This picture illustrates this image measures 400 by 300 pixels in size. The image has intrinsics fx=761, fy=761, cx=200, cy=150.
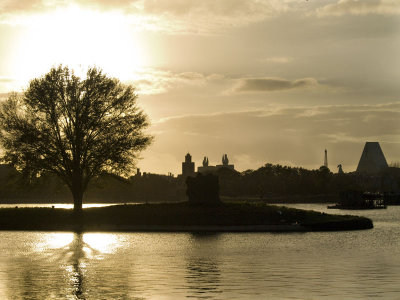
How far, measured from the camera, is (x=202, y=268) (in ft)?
117

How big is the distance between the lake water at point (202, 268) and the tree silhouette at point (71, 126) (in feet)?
62.6

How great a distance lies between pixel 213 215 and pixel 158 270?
38016mm

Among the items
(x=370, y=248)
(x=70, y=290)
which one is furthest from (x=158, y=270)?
(x=370, y=248)

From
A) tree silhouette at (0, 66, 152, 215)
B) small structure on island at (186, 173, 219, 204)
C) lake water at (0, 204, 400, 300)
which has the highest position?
tree silhouette at (0, 66, 152, 215)

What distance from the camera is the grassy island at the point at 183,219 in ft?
230

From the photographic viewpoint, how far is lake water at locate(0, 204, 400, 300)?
27.0 metres

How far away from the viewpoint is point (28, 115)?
255 ft

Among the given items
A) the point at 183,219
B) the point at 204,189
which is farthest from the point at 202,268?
the point at 204,189

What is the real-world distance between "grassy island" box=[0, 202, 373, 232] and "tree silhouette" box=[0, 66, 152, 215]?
3140mm

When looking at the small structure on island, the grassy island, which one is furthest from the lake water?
the small structure on island

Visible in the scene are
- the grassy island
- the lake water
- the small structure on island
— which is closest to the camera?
the lake water

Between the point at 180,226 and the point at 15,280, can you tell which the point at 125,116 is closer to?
the point at 180,226

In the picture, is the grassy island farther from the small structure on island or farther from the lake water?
the lake water

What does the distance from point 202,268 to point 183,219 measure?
37.0 m
